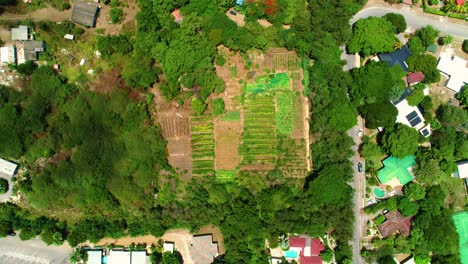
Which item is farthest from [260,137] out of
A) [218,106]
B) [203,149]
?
[203,149]

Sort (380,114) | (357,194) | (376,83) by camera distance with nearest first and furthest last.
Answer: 1. (380,114)
2. (376,83)
3. (357,194)

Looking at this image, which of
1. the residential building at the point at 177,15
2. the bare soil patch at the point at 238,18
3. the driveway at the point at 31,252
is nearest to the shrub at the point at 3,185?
the driveway at the point at 31,252

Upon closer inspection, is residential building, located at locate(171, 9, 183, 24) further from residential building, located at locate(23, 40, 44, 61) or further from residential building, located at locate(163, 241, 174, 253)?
residential building, located at locate(163, 241, 174, 253)

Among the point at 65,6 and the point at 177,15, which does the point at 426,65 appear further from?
the point at 65,6

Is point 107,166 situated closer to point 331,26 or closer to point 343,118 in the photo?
point 343,118

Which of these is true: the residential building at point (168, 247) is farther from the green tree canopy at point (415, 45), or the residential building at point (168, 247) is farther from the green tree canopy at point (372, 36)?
the green tree canopy at point (415, 45)

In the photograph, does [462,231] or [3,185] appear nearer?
[3,185]

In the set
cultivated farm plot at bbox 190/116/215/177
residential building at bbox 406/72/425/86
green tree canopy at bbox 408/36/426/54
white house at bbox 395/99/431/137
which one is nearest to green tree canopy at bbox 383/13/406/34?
green tree canopy at bbox 408/36/426/54
